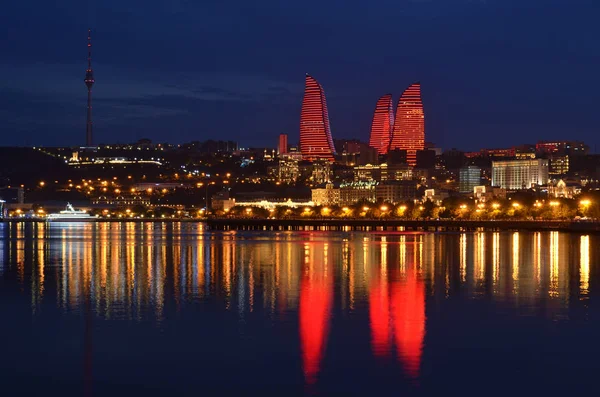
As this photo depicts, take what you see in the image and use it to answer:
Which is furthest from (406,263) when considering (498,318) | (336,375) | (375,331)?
(336,375)

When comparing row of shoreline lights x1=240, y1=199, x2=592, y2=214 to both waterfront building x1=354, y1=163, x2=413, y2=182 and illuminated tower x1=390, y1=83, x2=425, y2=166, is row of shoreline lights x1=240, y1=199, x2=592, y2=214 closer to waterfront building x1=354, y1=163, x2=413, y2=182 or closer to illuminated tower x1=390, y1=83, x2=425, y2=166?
waterfront building x1=354, y1=163, x2=413, y2=182

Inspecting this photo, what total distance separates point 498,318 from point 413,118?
154 meters

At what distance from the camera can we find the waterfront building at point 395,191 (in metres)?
135

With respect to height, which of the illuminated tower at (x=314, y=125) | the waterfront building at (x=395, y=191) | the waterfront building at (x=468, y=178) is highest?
the illuminated tower at (x=314, y=125)

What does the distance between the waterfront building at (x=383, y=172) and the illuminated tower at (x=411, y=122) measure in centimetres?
1150

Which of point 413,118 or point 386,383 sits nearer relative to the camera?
point 386,383

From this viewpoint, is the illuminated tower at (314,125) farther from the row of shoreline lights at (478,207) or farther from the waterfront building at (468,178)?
the row of shoreline lights at (478,207)

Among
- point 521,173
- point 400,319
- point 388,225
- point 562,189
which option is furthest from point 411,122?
point 400,319

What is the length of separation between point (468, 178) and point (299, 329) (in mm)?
139398

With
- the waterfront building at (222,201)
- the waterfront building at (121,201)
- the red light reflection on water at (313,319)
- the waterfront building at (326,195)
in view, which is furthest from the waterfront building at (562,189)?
the red light reflection on water at (313,319)

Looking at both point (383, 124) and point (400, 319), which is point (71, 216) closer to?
point (383, 124)

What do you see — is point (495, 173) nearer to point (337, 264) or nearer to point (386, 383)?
point (337, 264)

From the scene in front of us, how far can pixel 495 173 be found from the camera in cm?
16062

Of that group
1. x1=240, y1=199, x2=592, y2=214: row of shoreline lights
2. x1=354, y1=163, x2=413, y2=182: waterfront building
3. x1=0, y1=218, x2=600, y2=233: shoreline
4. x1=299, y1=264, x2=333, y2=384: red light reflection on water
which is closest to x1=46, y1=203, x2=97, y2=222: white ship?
x1=240, y1=199, x2=592, y2=214: row of shoreline lights
